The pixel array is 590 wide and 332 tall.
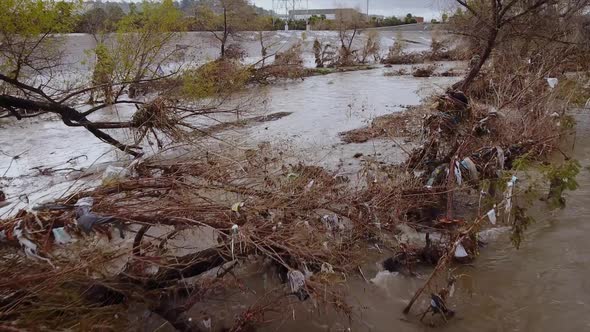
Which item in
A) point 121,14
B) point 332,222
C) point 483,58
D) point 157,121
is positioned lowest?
point 332,222

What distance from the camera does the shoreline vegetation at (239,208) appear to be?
3.92 metres

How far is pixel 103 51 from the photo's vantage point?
1155 centimetres

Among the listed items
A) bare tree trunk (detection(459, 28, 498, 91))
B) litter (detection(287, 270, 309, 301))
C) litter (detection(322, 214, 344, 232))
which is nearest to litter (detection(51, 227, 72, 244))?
litter (detection(287, 270, 309, 301))

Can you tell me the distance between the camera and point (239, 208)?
4406mm

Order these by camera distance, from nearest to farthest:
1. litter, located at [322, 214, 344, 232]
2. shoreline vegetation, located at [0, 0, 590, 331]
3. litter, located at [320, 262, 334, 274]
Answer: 1. shoreline vegetation, located at [0, 0, 590, 331]
2. litter, located at [320, 262, 334, 274]
3. litter, located at [322, 214, 344, 232]

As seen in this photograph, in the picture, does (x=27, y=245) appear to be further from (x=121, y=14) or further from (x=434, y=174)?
(x=121, y=14)

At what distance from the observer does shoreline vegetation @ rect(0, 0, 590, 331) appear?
392 centimetres

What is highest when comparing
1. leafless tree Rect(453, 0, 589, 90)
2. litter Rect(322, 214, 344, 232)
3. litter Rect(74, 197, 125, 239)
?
leafless tree Rect(453, 0, 589, 90)

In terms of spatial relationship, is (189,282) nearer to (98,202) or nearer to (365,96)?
(98,202)

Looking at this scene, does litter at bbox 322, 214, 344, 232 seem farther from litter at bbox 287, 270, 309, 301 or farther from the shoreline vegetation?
litter at bbox 287, 270, 309, 301

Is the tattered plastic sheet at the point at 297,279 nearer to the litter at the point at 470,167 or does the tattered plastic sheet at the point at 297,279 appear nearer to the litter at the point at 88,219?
the litter at the point at 88,219

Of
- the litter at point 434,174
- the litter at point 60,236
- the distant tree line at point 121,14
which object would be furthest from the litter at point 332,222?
the distant tree line at point 121,14

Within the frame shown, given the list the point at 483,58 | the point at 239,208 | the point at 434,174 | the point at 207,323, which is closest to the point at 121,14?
the point at 483,58

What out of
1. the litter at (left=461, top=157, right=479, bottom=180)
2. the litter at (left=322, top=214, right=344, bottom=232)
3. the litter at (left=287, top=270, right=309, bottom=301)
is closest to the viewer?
the litter at (left=287, top=270, right=309, bottom=301)
